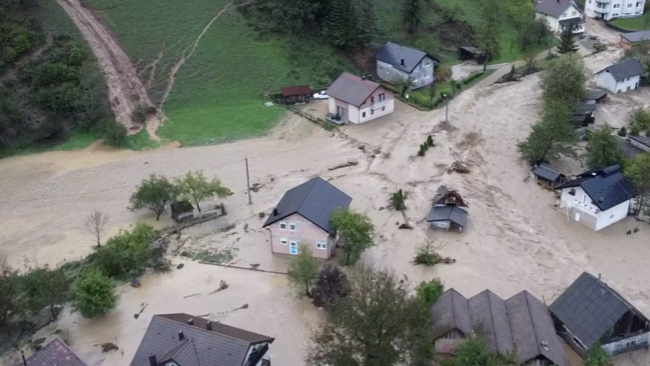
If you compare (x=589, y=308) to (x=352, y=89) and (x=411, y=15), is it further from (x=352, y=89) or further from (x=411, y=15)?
(x=411, y=15)

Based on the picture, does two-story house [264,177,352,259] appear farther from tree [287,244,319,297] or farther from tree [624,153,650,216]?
tree [624,153,650,216]

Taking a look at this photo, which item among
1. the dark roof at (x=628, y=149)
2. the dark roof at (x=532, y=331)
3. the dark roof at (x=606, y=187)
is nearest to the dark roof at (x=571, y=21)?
the dark roof at (x=628, y=149)

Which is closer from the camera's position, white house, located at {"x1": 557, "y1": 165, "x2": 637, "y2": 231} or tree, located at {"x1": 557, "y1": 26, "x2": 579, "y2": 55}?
white house, located at {"x1": 557, "y1": 165, "x2": 637, "y2": 231}

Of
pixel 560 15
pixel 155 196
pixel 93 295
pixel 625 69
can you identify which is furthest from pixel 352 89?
pixel 560 15

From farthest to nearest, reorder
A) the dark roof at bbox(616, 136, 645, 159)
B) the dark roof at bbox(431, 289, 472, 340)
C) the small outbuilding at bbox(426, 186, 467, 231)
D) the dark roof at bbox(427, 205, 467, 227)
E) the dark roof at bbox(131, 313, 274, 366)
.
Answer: the dark roof at bbox(616, 136, 645, 159)
the small outbuilding at bbox(426, 186, 467, 231)
the dark roof at bbox(427, 205, 467, 227)
the dark roof at bbox(431, 289, 472, 340)
the dark roof at bbox(131, 313, 274, 366)

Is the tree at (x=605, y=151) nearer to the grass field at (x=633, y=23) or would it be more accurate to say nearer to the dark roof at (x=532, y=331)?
the dark roof at (x=532, y=331)

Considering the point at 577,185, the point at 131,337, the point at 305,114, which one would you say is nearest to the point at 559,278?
the point at 577,185

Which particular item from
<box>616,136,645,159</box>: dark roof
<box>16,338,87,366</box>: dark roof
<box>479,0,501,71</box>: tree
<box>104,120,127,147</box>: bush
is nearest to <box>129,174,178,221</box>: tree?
<box>104,120,127,147</box>: bush
